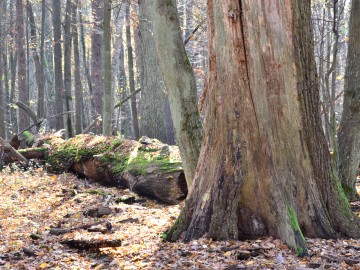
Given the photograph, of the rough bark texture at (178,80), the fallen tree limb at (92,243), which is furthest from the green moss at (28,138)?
the fallen tree limb at (92,243)

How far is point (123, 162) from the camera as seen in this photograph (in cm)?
930

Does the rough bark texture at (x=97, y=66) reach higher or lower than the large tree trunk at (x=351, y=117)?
higher

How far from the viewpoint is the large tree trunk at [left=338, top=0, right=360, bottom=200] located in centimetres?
785

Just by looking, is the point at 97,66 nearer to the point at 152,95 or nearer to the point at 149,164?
the point at 152,95

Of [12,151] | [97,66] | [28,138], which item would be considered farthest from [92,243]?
[97,66]

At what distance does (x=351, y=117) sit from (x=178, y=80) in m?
3.54

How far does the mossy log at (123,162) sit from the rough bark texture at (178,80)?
1.78m

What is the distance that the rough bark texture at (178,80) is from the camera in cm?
624

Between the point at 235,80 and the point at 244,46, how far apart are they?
384 mm

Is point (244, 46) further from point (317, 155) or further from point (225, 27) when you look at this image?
point (317, 155)

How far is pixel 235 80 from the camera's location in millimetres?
4914

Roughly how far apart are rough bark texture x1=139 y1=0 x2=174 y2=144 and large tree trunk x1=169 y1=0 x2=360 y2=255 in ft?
23.6

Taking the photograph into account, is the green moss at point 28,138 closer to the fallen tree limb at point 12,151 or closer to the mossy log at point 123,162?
the mossy log at point 123,162

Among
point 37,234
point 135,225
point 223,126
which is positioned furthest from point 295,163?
point 37,234
